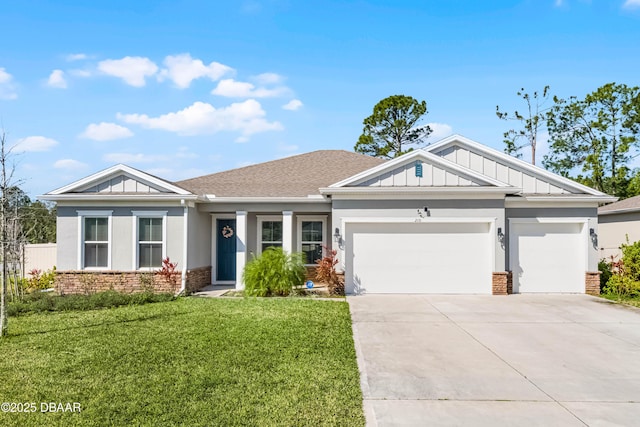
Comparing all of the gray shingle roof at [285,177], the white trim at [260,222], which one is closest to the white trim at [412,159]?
the gray shingle roof at [285,177]

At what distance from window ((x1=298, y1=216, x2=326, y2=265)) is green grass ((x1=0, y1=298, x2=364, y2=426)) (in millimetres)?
5499

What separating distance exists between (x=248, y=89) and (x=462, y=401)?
1780 cm

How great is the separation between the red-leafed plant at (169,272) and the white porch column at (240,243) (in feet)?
6.35

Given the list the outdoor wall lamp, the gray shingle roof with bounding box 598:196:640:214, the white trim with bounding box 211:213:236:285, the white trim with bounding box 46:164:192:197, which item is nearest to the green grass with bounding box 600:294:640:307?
the gray shingle roof with bounding box 598:196:640:214

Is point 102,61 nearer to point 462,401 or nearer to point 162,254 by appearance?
point 162,254

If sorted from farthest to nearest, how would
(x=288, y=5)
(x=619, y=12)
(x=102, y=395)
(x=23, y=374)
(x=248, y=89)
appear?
1. (x=248, y=89)
2. (x=619, y=12)
3. (x=288, y=5)
4. (x=23, y=374)
5. (x=102, y=395)

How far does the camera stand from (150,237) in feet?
41.7

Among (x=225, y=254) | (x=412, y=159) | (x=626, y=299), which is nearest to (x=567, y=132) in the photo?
(x=626, y=299)

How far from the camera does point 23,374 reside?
540 cm

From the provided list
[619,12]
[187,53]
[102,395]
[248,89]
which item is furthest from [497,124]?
[102,395]

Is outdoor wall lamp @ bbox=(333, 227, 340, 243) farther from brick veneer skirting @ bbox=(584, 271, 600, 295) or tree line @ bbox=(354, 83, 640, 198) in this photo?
tree line @ bbox=(354, 83, 640, 198)

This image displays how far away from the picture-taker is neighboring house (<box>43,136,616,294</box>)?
40.2ft

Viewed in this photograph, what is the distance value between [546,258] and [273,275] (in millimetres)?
8536

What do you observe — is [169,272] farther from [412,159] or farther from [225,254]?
[412,159]
